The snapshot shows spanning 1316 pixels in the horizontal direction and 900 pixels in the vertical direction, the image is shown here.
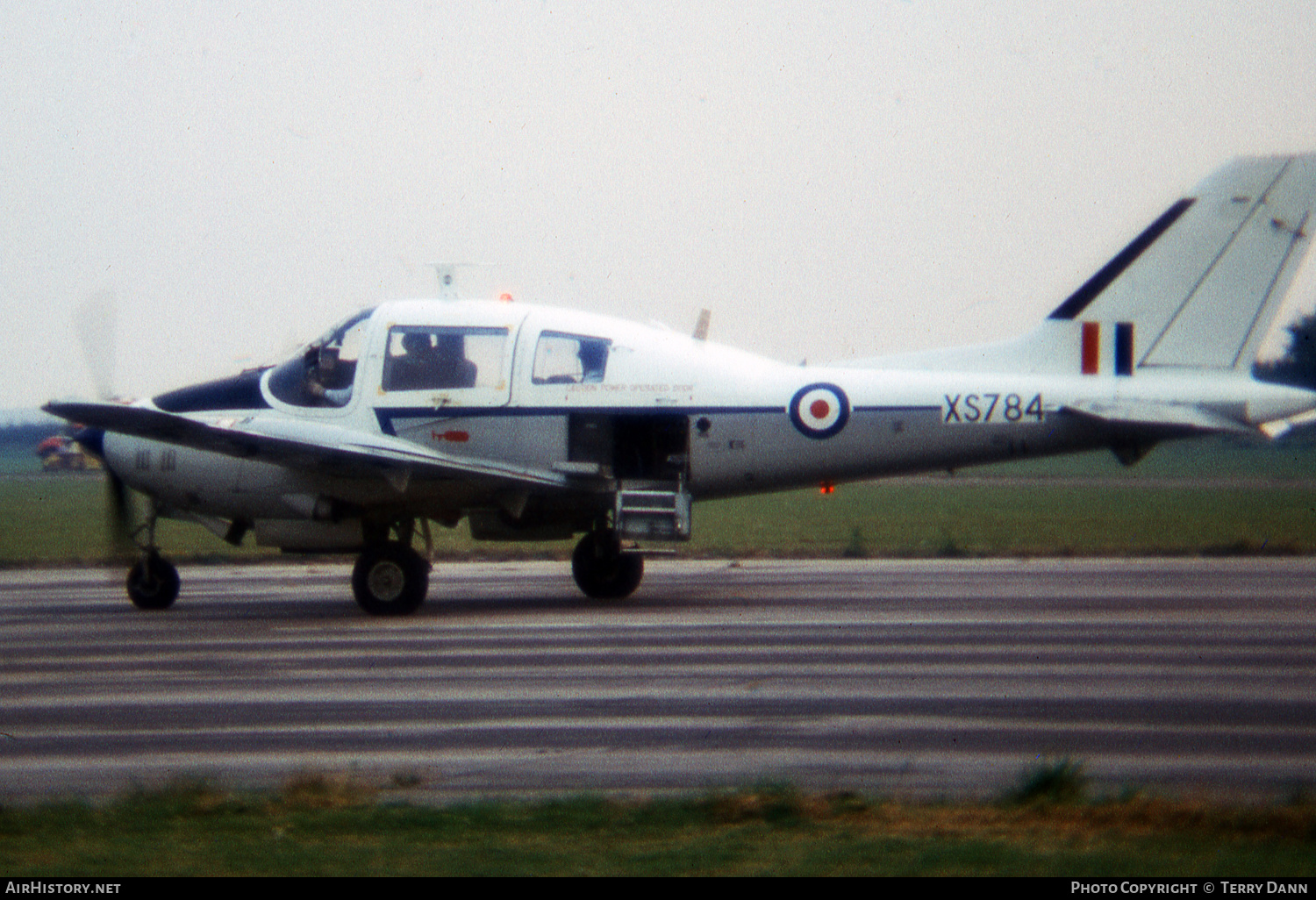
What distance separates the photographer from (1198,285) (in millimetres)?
16422

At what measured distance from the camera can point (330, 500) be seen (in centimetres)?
1716

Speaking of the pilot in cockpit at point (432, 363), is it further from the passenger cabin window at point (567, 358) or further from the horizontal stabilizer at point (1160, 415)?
the horizontal stabilizer at point (1160, 415)

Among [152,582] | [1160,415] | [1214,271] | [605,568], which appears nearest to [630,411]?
[605,568]

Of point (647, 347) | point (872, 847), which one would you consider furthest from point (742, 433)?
point (872, 847)

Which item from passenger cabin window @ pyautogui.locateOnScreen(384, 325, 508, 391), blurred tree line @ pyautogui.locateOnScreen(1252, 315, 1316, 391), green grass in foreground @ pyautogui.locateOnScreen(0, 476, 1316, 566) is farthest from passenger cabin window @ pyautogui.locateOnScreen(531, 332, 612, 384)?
blurred tree line @ pyautogui.locateOnScreen(1252, 315, 1316, 391)

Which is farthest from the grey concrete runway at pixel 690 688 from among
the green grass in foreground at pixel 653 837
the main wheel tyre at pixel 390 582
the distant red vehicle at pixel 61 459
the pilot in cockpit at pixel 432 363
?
the distant red vehicle at pixel 61 459

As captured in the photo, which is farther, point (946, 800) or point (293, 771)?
point (293, 771)

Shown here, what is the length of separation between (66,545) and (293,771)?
24.9m

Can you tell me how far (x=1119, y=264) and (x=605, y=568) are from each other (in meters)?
6.68

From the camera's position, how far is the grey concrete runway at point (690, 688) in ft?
28.4

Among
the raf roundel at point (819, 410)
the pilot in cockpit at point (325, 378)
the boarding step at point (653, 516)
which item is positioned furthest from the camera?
the pilot in cockpit at point (325, 378)

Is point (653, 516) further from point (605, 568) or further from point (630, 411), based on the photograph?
point (605, 568)

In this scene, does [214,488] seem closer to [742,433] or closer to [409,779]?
[742,433]

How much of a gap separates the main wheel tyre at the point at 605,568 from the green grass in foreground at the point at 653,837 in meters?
10.3
